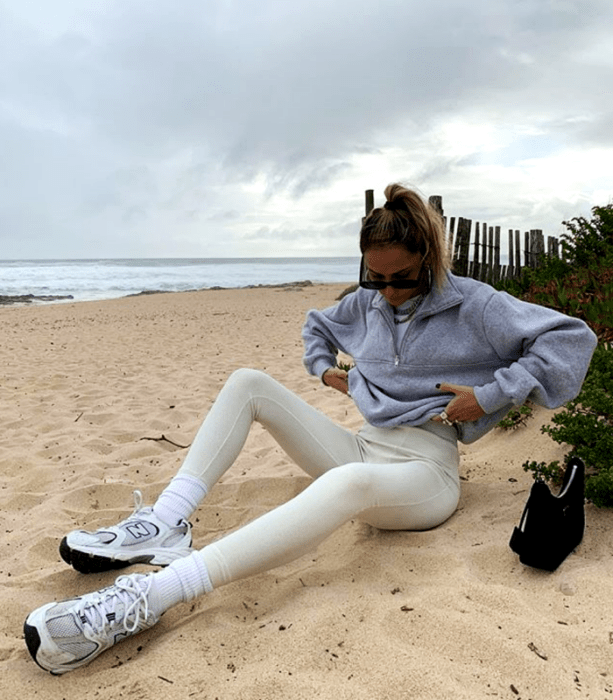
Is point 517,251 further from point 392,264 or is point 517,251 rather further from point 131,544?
point 131,544

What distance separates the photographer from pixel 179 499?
7.43 ft

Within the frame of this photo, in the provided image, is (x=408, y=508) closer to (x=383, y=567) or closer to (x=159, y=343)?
(x=383, y=567)

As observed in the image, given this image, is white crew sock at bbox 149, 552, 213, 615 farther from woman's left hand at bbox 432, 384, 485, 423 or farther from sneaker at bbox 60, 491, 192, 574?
woman's left hand at bbox 432, 384, 485, 423

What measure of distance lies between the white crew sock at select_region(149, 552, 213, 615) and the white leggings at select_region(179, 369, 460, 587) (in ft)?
0.09

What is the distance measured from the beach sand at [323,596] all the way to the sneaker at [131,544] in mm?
152

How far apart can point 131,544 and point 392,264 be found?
131 centimetres

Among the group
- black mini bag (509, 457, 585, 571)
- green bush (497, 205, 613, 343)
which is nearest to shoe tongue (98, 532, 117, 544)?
black mini bag (509, 457, 585, 571)

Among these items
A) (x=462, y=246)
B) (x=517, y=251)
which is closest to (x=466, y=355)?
(x=462, y=246)

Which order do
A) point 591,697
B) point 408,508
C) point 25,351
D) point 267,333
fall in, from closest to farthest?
point 591,697, point 408,508, point 25,351, point 267,333

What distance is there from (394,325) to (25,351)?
7183 millimetres

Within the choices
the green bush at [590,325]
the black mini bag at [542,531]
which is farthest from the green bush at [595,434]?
the black mini bag at [542,531]

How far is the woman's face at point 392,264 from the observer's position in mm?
2283

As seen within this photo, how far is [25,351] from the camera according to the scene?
8.49 meters

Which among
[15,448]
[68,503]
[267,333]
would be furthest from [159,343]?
[68,503]
